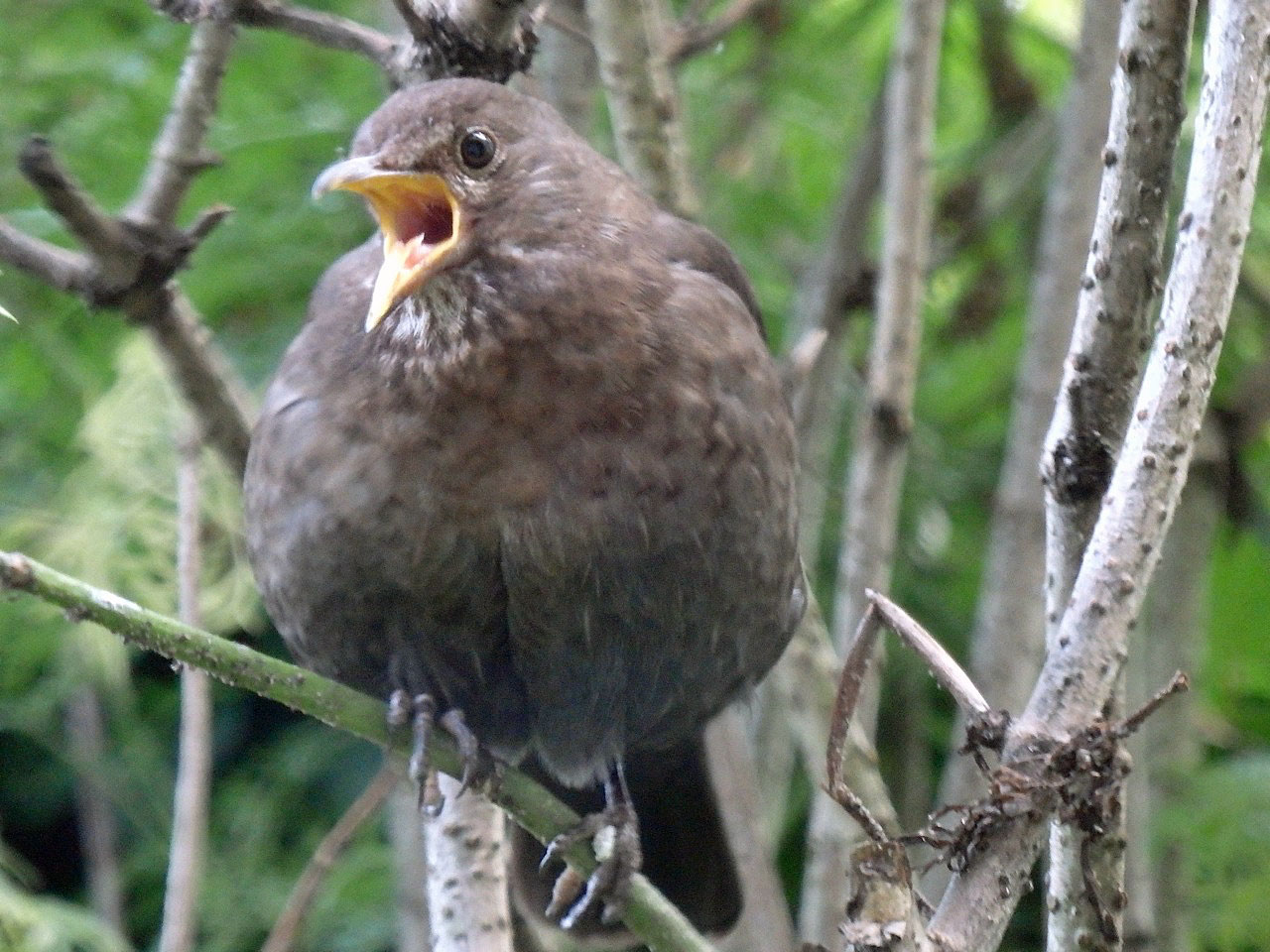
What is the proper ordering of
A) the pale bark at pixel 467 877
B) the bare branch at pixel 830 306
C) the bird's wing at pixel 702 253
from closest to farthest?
1. the pale bark at pixel 467 877
2. the bird's wing at pixel 702 253
3. the bare branch at pixel 830 306

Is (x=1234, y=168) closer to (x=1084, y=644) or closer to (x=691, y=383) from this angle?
(x=1084, y=644)

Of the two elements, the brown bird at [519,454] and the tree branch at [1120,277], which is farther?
the brown bird at [519,454]

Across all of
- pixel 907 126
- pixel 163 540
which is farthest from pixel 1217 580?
pixel 163 540

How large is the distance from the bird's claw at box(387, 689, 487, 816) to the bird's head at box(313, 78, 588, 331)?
0.45 m

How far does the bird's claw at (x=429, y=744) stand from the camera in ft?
6.82

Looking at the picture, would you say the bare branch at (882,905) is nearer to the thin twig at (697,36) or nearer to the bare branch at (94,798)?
the thin twig at (697,36)

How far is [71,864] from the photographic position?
3846 millimetres

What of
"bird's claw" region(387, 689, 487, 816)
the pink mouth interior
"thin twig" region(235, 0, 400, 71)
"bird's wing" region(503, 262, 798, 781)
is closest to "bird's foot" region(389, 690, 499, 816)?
"bird's claw" region(387, 689, 487, 816)

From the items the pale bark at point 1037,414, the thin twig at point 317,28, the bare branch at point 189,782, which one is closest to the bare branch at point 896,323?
the pale bark at point 1037,414

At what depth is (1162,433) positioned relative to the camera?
5.11 ft

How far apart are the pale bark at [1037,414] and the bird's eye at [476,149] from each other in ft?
3.51

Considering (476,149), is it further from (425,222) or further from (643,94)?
(643,94)

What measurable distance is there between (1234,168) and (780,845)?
2.30m

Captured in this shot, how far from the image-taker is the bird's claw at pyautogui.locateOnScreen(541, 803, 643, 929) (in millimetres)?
2061
